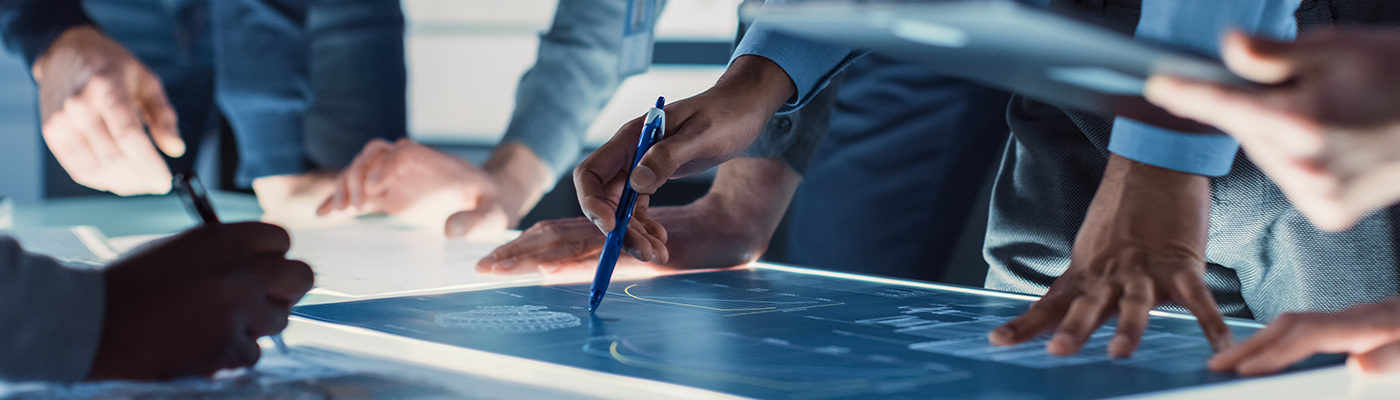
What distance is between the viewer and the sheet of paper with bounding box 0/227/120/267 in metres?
1.06

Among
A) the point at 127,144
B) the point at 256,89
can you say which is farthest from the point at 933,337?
the point at 256,89

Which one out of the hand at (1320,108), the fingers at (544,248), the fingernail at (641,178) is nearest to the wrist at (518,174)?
the fingers at (544,248)

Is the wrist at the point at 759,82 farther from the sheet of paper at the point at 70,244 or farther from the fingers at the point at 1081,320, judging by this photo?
the sheet of paper at the point at 70,244

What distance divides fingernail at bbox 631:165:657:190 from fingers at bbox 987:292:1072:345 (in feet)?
0.94

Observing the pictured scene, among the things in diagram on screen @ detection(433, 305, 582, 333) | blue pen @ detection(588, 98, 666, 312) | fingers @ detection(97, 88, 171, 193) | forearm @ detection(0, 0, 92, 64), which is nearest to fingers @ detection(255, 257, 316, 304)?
diagram on screen @ detection(433, 305, 582, 333)

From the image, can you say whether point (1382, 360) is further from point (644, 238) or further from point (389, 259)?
point (389, 259)

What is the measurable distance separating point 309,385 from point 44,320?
0.12 metres

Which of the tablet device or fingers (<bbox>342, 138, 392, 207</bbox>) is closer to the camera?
the tablet device

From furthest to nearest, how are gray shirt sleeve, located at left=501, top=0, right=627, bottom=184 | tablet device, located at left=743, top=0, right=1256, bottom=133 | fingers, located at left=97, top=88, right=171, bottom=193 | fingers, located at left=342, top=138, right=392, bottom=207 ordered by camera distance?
gray shirt sleeve, located at left=501, top=0, right=627, bottom=184, fingers, located at left=342, top=138, right=392, bottom=207, fingers, located at left=97, top=88, right=171, bottom=193, tablet device, located at left=743, top=0, right=1256, bottom=133

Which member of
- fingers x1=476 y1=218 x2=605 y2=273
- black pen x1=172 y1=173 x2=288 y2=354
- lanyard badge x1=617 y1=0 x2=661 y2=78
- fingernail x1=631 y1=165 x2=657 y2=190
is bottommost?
fingers x1=476 y1=218 x2=605 y2=273

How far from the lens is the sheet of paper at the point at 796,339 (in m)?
0.54

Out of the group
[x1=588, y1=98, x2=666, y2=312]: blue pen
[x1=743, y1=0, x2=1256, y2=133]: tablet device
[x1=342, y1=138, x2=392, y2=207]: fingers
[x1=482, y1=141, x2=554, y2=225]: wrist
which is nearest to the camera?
[x1=743, y1=0, x2=1256, y2=133]: tablet device

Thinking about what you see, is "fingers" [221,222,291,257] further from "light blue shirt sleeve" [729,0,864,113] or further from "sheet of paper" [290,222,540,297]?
"light blue shirt sleeve" [729,0,864,113]

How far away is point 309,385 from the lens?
516 millimetres
